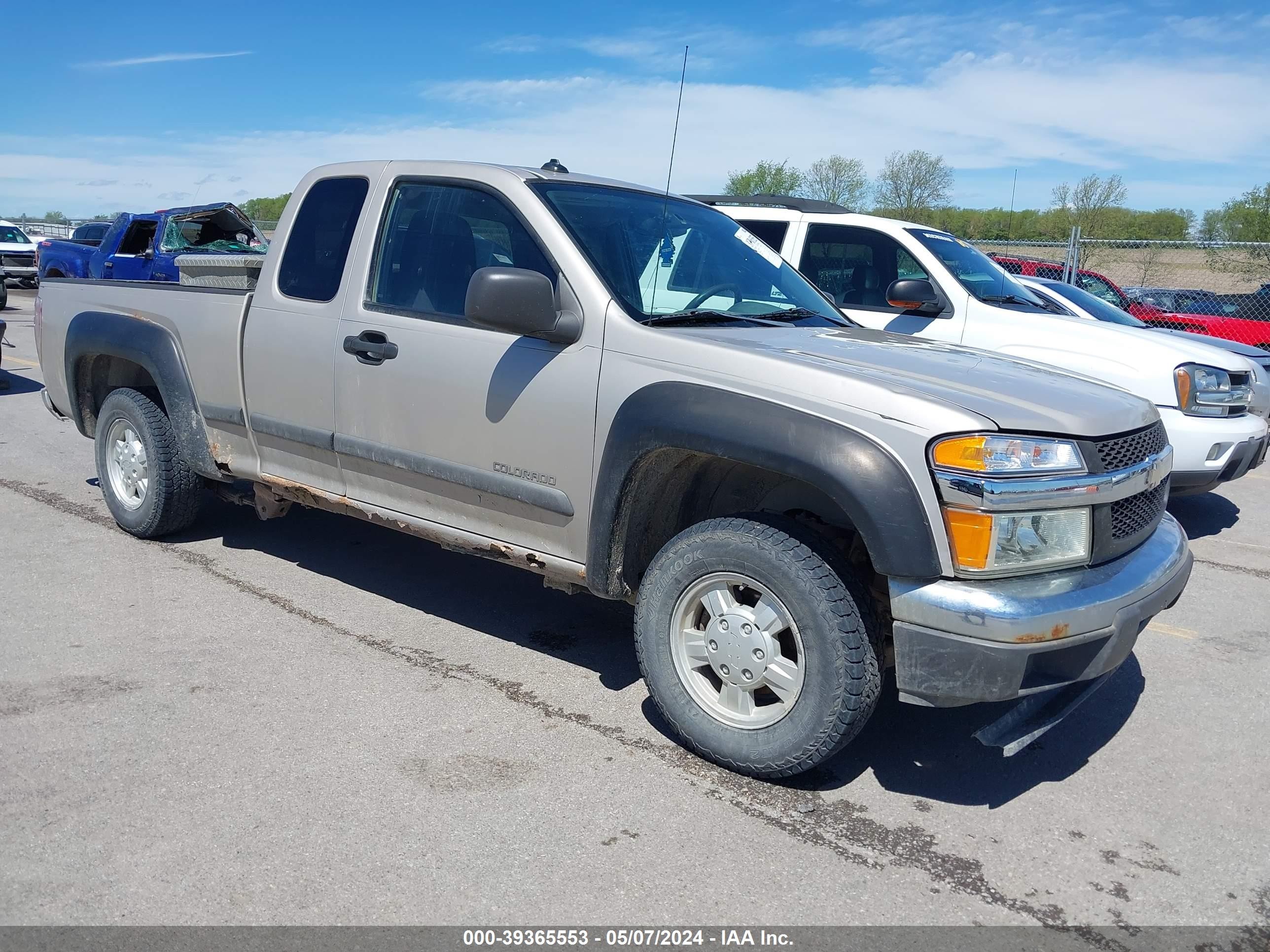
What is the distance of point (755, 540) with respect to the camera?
10.9 ft

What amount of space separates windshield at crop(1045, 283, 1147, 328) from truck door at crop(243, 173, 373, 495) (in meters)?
6.37

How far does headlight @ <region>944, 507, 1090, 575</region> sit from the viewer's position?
2959 millimetres

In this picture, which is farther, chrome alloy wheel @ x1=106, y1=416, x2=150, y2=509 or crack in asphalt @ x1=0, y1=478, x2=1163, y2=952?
chrome alloy wheel @ x1=106, y1=416, x2=150, y2=509

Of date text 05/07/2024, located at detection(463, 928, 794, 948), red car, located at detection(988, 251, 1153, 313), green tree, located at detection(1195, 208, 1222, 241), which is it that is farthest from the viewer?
green tree, located at detection(1195, 208, 1222, 241)

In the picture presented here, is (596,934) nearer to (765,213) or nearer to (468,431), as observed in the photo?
(468,431)

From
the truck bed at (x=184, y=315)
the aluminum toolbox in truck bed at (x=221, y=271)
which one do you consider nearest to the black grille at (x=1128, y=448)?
the truck bed at (x=184, y=315)

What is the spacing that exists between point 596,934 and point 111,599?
329cm

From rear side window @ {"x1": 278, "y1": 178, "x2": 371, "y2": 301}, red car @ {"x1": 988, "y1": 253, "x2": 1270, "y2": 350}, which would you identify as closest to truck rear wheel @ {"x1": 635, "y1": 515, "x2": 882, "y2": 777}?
rear side window @ {"x1": 278, "y1": 178, "x2": 371, "y2": 301}

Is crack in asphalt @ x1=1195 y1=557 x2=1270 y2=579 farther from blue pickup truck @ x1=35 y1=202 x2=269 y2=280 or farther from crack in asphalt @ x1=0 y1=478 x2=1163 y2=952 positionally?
blue pickup truck @ x1=35 y1=202 x2=269 y2=280

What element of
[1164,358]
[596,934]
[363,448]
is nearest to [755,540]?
[596,934]

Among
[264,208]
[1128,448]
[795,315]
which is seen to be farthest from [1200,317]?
[264,208]

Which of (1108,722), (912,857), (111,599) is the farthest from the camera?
(111,599)

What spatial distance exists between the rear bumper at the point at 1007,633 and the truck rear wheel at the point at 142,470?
13.0 feet

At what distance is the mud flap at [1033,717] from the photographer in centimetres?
313
